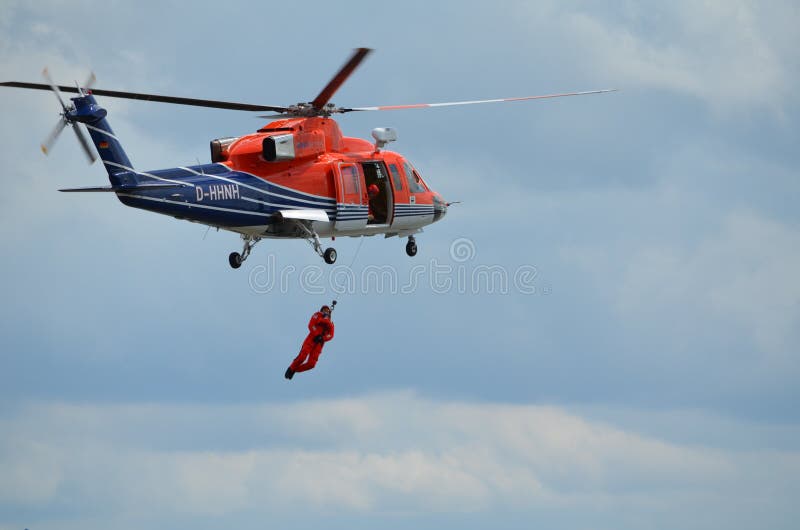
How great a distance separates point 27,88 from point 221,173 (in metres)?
5.76

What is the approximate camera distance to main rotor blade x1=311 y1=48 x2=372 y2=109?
151ft

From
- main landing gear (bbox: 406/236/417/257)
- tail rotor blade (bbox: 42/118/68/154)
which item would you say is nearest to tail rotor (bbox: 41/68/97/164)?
tail rotor blade (bbox: 42/118/68/154)

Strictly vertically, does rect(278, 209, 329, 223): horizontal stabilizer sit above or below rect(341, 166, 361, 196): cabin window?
below

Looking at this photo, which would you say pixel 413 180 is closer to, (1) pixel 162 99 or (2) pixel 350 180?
(2) pixel 350 180

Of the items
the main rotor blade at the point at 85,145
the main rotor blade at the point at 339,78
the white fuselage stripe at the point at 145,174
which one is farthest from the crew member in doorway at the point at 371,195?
the main rotor blade at the point at 85,145

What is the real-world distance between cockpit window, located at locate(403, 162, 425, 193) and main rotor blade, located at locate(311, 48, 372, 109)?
457 centimetres

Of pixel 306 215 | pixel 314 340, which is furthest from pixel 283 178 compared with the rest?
pixel 314 340

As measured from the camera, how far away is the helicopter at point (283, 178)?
45.0m

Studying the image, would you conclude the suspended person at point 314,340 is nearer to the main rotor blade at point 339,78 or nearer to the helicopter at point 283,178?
the helicopter at point 283,178

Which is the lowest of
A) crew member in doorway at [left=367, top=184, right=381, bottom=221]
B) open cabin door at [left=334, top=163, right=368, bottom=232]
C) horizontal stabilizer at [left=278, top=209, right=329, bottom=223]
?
horizontal stabilizer at [left=278, top=209, right=329, bottom=223]

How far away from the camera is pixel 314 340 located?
1886 inches

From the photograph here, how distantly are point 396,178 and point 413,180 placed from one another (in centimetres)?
108

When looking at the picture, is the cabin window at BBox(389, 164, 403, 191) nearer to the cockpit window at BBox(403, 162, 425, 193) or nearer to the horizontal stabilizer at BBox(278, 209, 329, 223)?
the cockpit window at BBox(403, 162, 425, 193)

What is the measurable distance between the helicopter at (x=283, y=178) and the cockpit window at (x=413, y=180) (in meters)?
0.05
